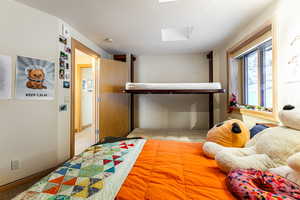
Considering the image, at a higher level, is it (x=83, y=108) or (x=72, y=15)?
(x=72, y=15)

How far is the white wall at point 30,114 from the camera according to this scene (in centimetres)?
149

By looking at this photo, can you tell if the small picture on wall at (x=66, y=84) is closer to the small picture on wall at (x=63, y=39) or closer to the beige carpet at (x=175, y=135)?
the small picture on wall at (x=63, y=39)

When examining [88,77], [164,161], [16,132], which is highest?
[88,77]

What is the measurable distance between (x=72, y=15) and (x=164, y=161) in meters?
2.21

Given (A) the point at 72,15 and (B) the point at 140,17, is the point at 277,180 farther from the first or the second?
(A) the point at 72,15

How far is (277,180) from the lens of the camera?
0.70 meters

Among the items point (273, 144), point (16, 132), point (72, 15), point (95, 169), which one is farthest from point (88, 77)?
point (273, 144)

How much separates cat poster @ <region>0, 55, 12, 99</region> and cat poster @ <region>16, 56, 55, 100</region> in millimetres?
67

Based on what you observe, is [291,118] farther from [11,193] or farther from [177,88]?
[11,193]

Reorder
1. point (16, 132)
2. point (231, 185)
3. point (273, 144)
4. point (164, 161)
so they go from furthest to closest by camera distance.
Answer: point (16, 132) → point (164, 161) → point (273, 144) → point (231, 185)

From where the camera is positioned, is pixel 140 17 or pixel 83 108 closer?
pixel 140 17

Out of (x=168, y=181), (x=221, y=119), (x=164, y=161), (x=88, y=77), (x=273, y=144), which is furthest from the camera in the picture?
(x=88, y=77)

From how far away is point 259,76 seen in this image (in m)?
1.93

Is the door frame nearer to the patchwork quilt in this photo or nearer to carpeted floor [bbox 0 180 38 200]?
carpeted floor [bbox 0 180 38 200]
